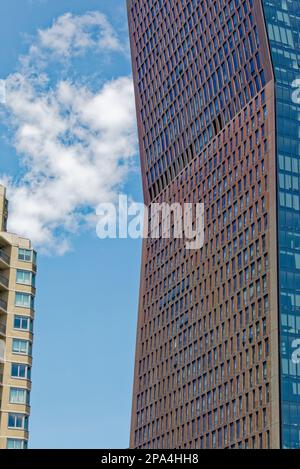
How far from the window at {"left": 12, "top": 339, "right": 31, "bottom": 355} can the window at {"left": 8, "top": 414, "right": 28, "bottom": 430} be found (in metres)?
6.38

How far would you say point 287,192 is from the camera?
465 feet

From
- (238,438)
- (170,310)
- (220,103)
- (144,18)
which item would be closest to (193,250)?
(170,310)

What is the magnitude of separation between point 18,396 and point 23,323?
7559mm

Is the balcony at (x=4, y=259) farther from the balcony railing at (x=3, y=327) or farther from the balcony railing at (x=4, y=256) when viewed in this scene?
the balcony railing at (x=3, y=327)

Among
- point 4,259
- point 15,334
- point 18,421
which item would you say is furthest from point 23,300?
point 18,421

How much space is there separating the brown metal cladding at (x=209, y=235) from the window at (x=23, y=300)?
142 ft

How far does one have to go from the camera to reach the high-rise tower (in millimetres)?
135500

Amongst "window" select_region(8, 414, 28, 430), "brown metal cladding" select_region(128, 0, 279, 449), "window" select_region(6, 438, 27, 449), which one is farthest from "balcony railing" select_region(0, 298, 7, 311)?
"brown metal cladding" select_region(128, 0, 279, 449)

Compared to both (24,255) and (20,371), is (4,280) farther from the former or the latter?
(20,371)

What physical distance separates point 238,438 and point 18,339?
50161 millimetres

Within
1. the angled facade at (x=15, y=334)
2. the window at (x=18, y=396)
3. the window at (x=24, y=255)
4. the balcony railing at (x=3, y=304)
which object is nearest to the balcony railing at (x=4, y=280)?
the angled facade at (x=15, y=334)

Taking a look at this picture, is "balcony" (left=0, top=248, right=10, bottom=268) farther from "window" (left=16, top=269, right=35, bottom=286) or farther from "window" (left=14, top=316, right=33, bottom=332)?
"window" (left=14, top=316, right=33, bottom=332)

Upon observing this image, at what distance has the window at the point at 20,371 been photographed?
97375mm

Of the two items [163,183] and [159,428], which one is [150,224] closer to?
[163,183]
